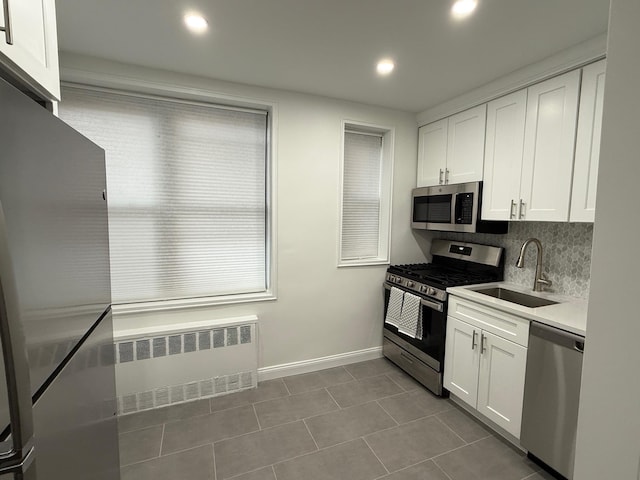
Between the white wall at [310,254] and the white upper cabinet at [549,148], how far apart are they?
1.24 metres

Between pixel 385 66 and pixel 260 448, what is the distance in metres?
2.83

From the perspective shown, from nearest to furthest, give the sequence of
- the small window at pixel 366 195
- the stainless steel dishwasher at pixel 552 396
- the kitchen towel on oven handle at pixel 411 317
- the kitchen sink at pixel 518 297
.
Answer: the stainless steel dishwasher at pixel 552 396
the kitchen sink at pixel 518 297
the kitchen towel on oven handle at pixel 411 317
the small window at pixel 366 195

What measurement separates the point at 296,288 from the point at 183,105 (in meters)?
1.88

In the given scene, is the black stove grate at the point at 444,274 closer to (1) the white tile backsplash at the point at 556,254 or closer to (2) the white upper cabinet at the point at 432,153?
(1) the white tile backsplash at the point at 556,254

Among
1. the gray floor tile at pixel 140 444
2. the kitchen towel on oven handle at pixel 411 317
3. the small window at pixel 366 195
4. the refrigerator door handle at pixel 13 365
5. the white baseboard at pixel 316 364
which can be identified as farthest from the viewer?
the small window at pixel 366 195

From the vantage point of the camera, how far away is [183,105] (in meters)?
2.49

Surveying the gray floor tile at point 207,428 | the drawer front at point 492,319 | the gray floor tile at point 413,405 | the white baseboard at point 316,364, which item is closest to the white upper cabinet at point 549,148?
the drawer front at point 492,319

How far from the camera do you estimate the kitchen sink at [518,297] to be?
2236 mm

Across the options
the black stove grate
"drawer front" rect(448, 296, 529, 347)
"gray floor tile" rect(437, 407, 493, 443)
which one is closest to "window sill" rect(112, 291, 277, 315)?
the black stove grate

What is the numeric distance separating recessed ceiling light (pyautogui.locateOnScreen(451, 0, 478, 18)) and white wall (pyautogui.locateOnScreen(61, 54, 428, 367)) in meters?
1.36

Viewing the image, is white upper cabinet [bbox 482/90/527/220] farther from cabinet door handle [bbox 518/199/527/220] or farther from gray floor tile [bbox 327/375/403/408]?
gray floor tile [bbox 327/375/403/408]

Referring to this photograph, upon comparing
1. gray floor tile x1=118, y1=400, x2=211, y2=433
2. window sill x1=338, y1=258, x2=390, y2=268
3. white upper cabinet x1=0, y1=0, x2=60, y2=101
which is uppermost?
white upper cabinet x1=0, y1=0, x2=60, y2=101

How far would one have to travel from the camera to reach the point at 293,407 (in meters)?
2.38

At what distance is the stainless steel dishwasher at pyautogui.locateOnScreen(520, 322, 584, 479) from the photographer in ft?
5.33
